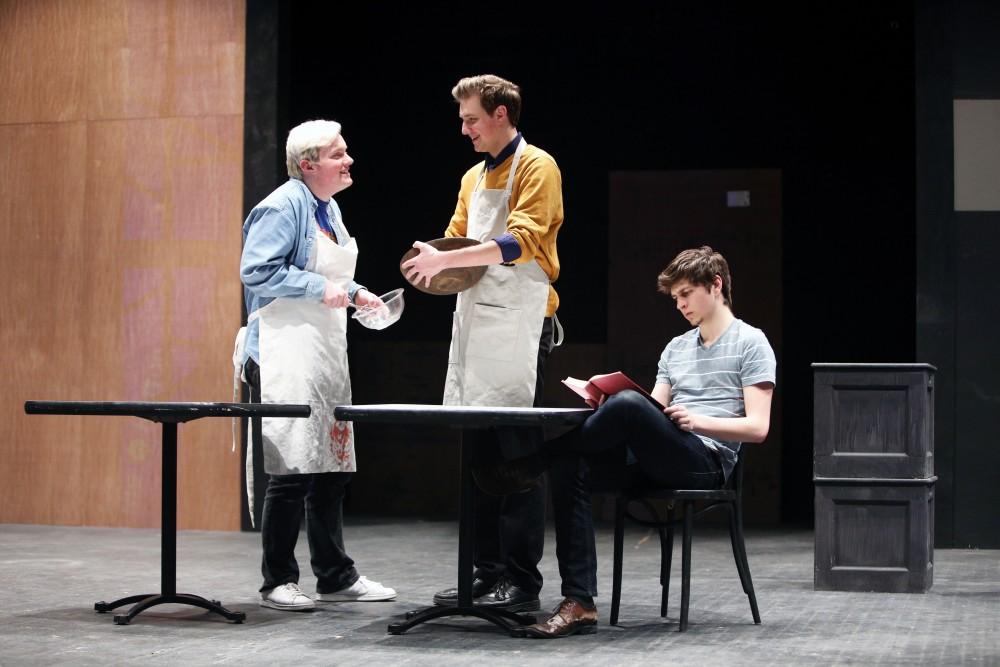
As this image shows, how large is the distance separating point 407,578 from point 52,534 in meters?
2.10

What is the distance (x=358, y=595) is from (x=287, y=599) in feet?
0.98

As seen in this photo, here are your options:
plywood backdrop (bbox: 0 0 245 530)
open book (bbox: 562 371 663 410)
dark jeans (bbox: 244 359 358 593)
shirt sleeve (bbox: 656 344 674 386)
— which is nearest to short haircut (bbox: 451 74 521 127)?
shirt sleeve (bbox: 656 344 674 386)

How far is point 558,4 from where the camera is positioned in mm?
7645

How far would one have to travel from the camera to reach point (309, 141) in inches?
161

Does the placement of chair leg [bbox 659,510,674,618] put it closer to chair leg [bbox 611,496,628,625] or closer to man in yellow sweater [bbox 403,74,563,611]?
chair leg [bbox 611,496,628,625]

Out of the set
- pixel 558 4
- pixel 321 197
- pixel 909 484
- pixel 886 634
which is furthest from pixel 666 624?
pixel 558 4

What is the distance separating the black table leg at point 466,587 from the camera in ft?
11.5

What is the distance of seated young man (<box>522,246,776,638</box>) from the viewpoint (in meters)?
3.42

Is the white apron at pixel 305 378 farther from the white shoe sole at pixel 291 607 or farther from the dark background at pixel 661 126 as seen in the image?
the dark background at pixel 661 126

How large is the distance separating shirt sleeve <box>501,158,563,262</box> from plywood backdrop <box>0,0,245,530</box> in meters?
2.70

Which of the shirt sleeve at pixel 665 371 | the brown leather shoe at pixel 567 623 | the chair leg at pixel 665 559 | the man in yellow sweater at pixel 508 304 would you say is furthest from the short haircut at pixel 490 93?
the brown leather shoe at pixel 567 623

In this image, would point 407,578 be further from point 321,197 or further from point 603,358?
point 603,358

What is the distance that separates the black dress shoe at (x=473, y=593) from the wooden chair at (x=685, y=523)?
433 mm

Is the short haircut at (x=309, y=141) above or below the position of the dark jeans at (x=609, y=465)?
above
